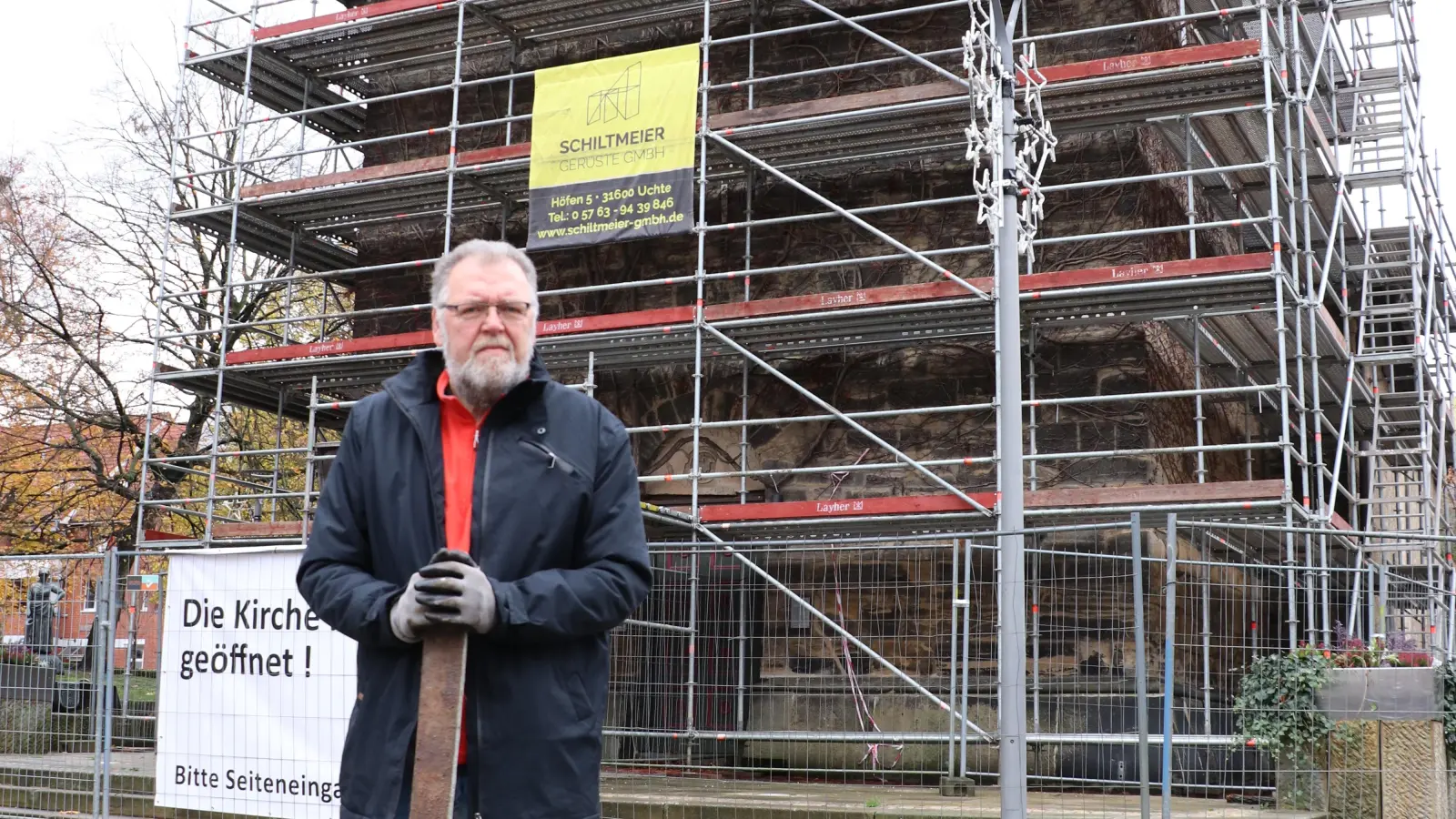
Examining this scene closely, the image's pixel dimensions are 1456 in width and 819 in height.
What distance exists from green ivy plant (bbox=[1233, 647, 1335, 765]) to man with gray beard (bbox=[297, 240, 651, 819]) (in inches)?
283

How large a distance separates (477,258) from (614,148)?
39.1 ft

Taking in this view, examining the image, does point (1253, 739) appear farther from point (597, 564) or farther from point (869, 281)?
point (597, 564)

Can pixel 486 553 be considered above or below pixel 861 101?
below

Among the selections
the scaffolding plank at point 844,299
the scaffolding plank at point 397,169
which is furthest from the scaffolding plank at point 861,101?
the scaffolding plank at point 844,299

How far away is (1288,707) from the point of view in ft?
31.0

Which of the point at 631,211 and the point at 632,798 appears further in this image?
the point at 631,211

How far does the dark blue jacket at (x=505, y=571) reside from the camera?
3.04 meters

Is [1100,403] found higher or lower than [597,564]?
higher

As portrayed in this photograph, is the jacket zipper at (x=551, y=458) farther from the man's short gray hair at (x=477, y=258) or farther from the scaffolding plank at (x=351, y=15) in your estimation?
the scaffolding plank at (x=351, y=15)

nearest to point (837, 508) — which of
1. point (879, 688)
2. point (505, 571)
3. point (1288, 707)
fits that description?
point (879, 688)

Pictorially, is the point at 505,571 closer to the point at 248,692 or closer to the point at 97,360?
the point at 248,692

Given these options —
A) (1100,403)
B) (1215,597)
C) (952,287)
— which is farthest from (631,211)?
(1215,597)

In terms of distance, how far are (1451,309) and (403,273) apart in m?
12.7

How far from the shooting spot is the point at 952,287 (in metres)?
13.1
